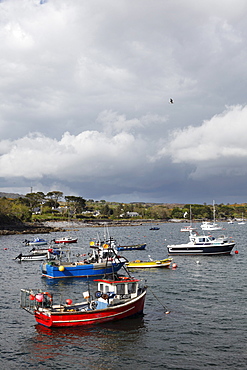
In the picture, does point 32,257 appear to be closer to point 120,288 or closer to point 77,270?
point 77,270

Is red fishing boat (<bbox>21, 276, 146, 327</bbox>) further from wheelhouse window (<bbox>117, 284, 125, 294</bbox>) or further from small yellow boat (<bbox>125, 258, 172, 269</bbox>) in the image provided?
small yellow boat (<bbox>125, 258, 172, 269</bbox>)

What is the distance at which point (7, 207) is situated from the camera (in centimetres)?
17750

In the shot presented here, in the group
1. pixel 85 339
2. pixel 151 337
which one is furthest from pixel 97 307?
pixel 151 337

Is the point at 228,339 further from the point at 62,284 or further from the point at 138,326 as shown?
the point at 62,284

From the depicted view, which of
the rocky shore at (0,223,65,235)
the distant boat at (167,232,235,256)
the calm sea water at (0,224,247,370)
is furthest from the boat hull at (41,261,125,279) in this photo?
the rocky shore at (0,223,65,235)

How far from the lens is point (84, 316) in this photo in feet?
88.2

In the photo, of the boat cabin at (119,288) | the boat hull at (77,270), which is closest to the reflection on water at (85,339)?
the boat cabin at (119,288)

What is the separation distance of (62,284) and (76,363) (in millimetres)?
23453

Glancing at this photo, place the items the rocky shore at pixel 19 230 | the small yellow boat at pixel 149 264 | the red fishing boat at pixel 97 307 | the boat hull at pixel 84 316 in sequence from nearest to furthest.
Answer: the boat hull at pixel 84 316
the red fishing boat at pixel 97 307
the small yellow boat at pixel 149 264
the rocky shore at pixel 19 230

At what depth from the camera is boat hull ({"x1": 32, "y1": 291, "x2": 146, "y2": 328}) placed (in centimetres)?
2656

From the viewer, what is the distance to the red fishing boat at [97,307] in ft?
87.6

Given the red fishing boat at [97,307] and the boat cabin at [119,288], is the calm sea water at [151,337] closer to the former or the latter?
the red fishing boat at [97,307]

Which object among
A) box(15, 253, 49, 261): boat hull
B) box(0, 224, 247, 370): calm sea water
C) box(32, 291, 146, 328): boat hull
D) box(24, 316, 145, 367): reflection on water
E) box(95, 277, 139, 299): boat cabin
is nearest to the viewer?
box(0, 224, 247, 370): calm sea water

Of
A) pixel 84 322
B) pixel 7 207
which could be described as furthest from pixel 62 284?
pixel 7 207
